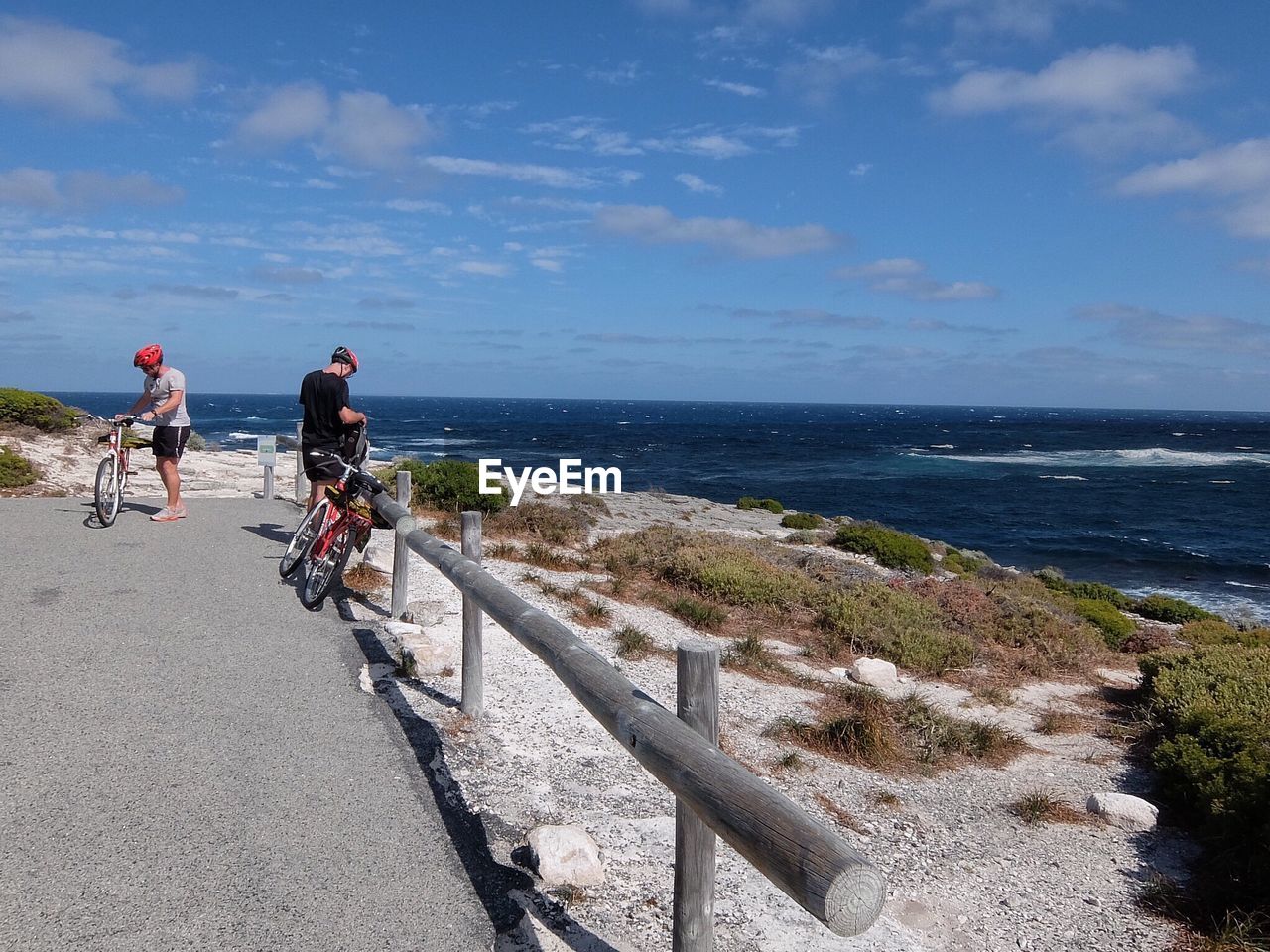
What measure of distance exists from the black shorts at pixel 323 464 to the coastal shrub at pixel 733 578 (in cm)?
529

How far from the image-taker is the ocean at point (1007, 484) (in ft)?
97.4

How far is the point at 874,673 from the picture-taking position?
8.55 meters

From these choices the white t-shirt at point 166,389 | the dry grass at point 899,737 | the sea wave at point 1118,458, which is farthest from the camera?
the sea wave at point 1118,458

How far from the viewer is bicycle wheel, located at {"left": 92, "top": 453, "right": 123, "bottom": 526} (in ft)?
34.9

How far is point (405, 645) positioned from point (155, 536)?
5644mm

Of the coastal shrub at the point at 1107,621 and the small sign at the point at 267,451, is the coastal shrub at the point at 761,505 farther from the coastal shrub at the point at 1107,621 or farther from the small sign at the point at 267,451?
the small sign at the point at 267,451

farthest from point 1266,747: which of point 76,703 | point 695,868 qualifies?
point 76,703

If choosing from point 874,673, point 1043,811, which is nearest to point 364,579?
point 874,673

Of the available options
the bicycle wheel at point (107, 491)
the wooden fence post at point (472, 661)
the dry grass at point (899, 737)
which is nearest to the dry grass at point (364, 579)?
the wooden fence post at point (472, 661)

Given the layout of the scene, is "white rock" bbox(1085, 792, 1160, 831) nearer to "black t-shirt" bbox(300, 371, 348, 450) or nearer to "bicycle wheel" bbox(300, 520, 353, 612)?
"bicycle wheel" bbox(300, 520, 353, 612)

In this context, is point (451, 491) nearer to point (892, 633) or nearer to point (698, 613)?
point (698, 613)

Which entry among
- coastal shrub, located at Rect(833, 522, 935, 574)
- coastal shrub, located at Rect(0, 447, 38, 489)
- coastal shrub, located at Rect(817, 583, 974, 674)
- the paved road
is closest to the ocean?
coastal shrub, located at Rect(833, 522, 935, 574)

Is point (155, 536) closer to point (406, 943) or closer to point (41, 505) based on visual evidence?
point (41, 505)

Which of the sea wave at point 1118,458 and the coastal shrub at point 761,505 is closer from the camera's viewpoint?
the coastal shrub at point 761,505
